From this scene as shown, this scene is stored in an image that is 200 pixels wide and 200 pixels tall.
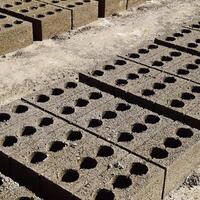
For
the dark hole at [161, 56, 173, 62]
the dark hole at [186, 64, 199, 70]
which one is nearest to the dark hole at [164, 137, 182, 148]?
the dark hole at [186, 64, 199, 70]

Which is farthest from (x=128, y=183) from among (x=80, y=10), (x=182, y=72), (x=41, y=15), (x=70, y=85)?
(x=80, y=10)

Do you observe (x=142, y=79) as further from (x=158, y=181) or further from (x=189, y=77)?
(x=158, y=181)

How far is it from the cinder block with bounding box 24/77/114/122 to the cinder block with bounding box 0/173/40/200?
1.29m

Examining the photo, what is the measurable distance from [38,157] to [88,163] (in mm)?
594

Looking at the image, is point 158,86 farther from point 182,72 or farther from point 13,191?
point 13,191

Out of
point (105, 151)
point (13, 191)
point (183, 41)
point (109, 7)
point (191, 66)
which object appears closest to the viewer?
point (13, 191)

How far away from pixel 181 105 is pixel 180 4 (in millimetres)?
7297

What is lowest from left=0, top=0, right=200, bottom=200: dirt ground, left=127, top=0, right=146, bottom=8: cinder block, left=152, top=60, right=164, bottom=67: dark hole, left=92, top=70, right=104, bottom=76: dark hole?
left=0, top=0, right=200, bottom=200: dirt ground

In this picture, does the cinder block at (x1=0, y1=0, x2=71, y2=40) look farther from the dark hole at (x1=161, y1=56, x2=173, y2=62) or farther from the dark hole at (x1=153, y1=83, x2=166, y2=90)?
the dark hole at (x1=153, y1=83, x2=166, y2=90)

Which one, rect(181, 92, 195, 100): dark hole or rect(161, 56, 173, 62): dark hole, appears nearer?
rect(181, 92, 195, 100): dark hole

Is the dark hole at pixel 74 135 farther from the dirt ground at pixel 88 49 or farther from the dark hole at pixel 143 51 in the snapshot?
the dark hole at pixel 143 51

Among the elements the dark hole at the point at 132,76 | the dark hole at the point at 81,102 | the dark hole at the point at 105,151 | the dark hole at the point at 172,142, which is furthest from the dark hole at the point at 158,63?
the dark hole at the point at 105,151

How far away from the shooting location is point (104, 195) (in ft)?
16.5

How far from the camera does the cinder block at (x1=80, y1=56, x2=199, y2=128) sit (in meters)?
6.49
